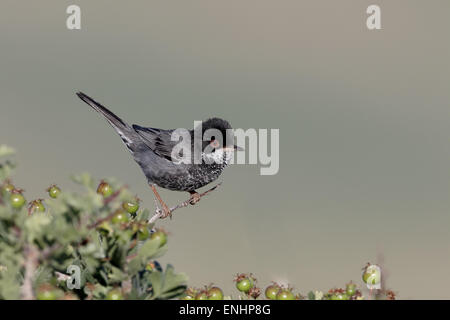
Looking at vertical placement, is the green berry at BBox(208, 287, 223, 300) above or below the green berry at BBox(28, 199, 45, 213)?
below

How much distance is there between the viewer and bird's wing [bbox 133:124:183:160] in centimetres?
996

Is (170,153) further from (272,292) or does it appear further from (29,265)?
(29,265)

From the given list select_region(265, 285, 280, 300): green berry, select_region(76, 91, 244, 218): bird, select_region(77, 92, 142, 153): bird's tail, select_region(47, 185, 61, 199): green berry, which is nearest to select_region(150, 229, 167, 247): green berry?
select_region(265, 285, 280, 300): green berry

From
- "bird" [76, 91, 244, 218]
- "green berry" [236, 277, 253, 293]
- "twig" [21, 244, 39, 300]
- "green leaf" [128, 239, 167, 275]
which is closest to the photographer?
"twig" [21, 244, 39, 300]

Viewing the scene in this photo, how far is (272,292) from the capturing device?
3.50 metres

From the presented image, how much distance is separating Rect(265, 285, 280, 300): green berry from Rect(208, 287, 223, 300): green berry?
13.0 inches

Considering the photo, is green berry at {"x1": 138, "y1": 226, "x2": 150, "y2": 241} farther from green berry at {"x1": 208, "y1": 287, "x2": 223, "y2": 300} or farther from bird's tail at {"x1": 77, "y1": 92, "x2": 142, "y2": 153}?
bird's tail at {"x1": 77, "y1": 92, "x2": 142, "y2": 153}

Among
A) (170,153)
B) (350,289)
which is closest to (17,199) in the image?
(350,289)

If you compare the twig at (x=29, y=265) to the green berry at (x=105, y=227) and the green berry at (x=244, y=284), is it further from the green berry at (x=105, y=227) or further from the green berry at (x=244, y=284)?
the green berry at (x=244, y=284)

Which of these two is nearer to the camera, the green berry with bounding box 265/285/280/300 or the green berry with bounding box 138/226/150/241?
the green berry with bounding box 138/226/150/241

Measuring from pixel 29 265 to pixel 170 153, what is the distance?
7.30m

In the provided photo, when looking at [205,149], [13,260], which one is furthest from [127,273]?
[205,149]
